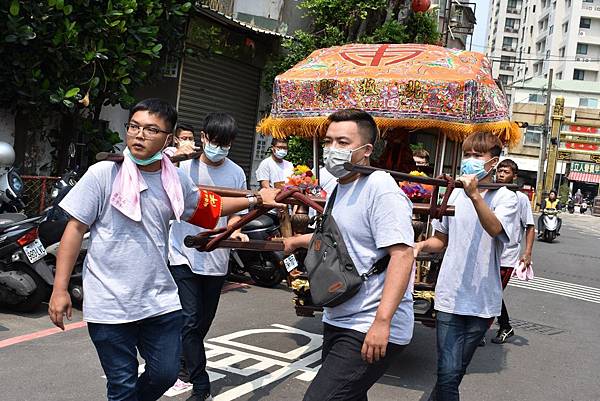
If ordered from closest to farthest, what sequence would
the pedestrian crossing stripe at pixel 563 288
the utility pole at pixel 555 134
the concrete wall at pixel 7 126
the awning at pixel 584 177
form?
Result: the concrete wall at pixel 7 126
the pedestrian crossing stripe at pixel 563 288
the utility pole at pixel 555 134
the awning at pixel 584 177

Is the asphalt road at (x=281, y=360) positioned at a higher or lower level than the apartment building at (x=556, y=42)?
lower

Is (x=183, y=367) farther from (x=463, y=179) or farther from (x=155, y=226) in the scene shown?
(x=463, y=179)

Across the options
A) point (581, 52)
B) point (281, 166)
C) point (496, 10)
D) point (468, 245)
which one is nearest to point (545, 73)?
point (581, 52)

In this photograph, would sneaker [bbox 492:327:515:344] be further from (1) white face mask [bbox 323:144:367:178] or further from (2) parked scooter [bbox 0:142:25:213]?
(2) parked scooter [bbox 0:142:25:213]

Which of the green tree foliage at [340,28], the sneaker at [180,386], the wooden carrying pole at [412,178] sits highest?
the green tree foliage at [340,28]

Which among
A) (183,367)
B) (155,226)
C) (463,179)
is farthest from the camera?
(183,367)

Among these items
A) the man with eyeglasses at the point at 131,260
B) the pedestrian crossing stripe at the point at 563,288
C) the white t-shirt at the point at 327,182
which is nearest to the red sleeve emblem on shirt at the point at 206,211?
the man with eyeglasses at the point at 131,260

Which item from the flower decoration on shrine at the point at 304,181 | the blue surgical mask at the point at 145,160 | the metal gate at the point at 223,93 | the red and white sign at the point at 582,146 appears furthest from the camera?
the red and white sign at the point at 582,146

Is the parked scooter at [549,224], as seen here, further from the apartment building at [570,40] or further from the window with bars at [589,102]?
the apartment building at [570,40]

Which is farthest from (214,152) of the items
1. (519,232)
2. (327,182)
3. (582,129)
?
(582,129)

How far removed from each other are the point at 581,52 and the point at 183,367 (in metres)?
70.8

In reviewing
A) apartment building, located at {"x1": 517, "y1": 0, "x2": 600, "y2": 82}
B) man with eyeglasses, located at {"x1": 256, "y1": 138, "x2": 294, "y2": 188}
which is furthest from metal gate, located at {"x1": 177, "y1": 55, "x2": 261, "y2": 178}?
apartment building, located at {"x1": 517, "y1": 0, "x2": 600, "y2": 82}

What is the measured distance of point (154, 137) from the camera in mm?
3127

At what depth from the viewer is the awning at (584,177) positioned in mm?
59100
